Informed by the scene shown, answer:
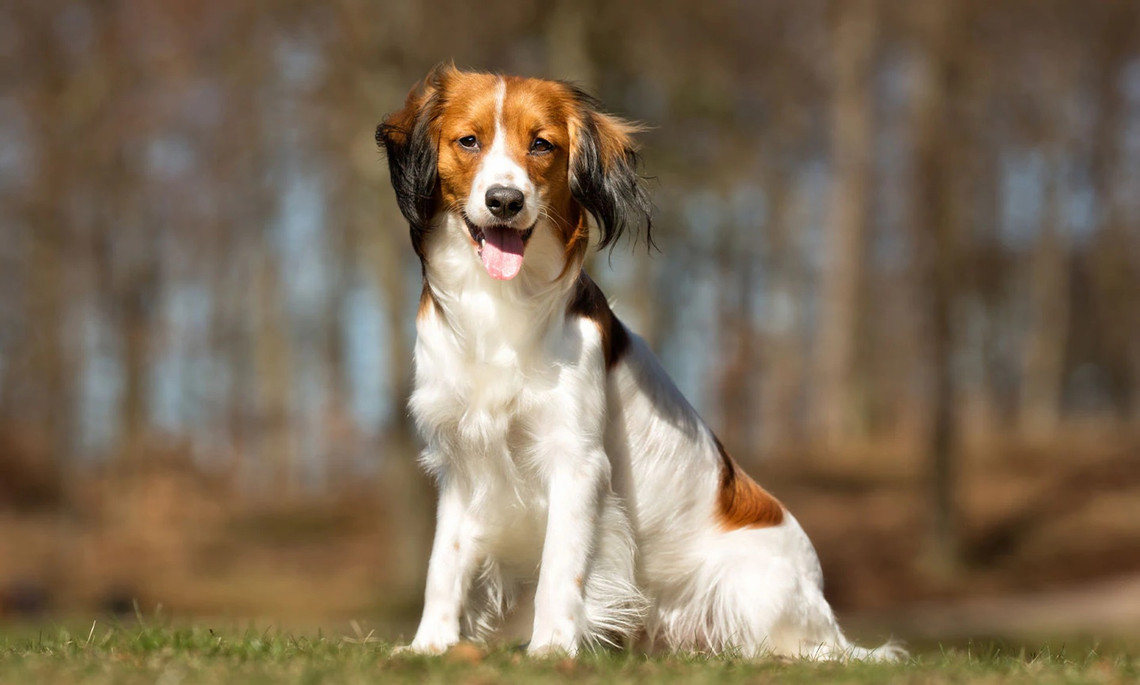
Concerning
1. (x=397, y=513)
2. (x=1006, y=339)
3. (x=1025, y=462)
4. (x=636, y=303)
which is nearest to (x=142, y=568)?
(x=397, y=513)

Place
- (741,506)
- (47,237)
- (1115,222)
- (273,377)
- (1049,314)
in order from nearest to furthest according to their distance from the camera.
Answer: (741,506) < (47,237) < (273,377) < (1049,314) < (1115,222)

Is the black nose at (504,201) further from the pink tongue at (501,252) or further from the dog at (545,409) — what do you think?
the pink tongue at (501,252)

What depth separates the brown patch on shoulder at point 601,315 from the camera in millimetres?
5078

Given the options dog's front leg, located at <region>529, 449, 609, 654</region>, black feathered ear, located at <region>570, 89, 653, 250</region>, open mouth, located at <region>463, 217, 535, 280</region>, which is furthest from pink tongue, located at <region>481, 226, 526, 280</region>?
dog's front leg, located at <region>529, 449, 609, 654</region>

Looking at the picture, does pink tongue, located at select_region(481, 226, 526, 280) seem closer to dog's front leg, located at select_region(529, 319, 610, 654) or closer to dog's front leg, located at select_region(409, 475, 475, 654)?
dog's front leg, located at select_region(529, 319, 610, 654)

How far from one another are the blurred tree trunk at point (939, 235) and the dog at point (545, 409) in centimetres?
1210

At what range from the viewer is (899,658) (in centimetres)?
560

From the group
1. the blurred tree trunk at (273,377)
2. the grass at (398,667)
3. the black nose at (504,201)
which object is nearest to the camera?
the grass at (398,667)

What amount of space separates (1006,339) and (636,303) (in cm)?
2128

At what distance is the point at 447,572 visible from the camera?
507cm

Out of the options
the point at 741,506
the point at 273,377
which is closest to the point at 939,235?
the point at 741,506

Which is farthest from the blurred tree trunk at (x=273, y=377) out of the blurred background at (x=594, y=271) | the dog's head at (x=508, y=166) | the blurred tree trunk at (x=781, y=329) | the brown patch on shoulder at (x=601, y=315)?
the dog's head at (x=508, y=166)

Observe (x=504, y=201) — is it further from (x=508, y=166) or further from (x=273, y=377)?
(x=273, y=377)

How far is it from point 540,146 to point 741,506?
1.86m
